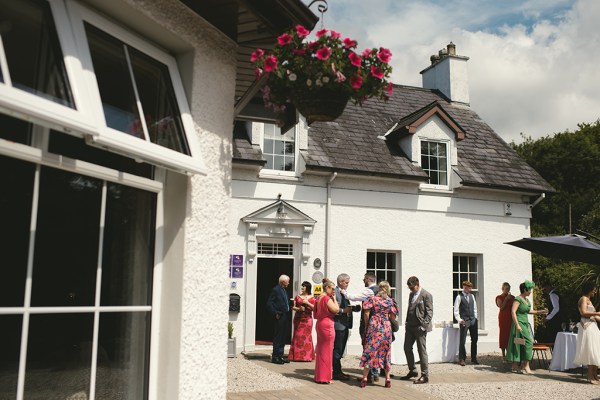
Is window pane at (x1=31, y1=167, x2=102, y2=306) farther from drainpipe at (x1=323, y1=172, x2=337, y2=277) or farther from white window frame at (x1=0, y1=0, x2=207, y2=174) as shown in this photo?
drainpipe at (x1=323, y1=172, x2=337, y2=277)

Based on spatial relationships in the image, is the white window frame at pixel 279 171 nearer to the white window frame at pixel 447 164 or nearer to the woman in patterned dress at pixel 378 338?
the white window frame at pixel 447 164

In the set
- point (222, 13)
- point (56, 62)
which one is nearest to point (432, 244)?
point (222, 13)

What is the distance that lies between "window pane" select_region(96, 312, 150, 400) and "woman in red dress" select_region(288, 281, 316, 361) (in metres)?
8.49

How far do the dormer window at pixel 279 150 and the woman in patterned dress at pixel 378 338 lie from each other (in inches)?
205

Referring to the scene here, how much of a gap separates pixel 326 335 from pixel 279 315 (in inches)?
109

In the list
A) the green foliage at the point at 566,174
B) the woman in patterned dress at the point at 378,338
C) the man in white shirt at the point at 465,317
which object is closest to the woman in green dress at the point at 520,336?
the man in white shirt at the point at 465,317

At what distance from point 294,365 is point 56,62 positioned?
939 cm

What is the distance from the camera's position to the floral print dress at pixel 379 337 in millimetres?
9180

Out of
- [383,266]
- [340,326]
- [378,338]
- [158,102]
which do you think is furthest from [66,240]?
[383,266]

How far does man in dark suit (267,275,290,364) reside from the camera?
1144 cm

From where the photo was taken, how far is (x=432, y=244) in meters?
15.0

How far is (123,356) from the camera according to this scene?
3281 millimetres

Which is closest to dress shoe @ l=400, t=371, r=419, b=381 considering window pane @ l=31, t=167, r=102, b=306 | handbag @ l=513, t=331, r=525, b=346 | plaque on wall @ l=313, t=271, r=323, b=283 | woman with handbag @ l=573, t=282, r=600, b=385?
handbag @ l=513, t=331, r=525, b=346

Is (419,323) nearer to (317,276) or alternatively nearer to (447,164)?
(317,276)
